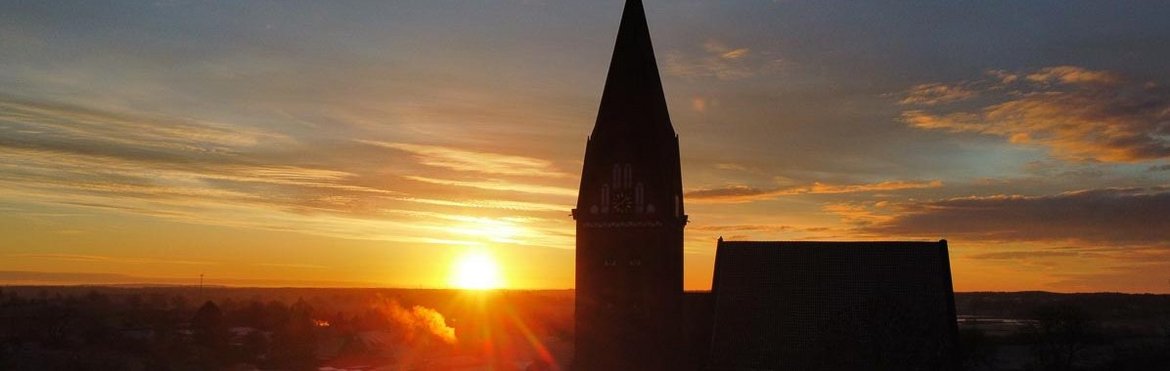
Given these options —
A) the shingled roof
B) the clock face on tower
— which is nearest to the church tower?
the clock face on tower

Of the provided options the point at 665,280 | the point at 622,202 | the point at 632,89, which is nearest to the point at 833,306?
the point at 665,280

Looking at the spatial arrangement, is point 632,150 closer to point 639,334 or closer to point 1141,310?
point 639,334

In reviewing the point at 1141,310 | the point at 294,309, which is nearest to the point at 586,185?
the point at 294,309

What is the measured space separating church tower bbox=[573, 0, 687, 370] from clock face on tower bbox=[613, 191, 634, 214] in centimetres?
5

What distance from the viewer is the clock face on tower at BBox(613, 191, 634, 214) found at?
4384cm

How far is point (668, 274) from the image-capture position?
44000mm

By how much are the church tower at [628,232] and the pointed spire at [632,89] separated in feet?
0.15

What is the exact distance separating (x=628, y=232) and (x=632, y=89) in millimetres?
6581

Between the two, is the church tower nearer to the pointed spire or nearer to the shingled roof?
the pointed spire

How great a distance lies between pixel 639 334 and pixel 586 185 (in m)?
7.23

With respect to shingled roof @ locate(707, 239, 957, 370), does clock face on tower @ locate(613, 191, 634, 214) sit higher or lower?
higher

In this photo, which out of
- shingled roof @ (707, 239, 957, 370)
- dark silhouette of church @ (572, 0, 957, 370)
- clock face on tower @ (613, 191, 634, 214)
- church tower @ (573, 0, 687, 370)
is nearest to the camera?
shingled roof @ (707, 239, 957, 370)

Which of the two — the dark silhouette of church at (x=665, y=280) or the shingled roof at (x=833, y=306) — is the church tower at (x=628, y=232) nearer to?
the dark silhouette of church at (x=665, y=280)

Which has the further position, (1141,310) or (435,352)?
(1141,310)
